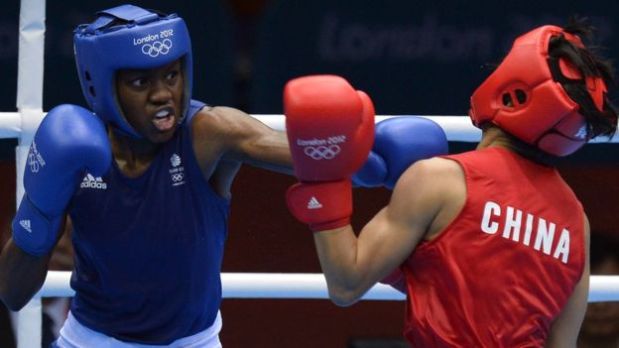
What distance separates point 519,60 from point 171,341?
84cm

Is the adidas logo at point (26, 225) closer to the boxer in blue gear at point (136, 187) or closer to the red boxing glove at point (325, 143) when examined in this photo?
the boxer in blue gear at point (136, 187)

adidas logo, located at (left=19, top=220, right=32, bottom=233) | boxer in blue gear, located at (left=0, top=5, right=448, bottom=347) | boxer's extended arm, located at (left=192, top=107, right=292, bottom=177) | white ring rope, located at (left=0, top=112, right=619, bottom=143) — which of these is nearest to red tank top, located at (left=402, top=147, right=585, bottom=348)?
boxer in blue gear, located at (left=0, top=5, right=448, bottom=347)

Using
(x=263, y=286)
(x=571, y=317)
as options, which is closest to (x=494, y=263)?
(x=571, y=317)

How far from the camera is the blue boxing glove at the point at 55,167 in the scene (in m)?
2.30

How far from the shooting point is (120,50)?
236cm

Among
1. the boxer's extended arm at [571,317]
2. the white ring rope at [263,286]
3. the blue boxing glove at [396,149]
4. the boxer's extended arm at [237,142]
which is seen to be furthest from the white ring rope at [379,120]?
the boxer's extended arm at [571,317]

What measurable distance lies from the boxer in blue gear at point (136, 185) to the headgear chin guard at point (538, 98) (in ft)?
0.83

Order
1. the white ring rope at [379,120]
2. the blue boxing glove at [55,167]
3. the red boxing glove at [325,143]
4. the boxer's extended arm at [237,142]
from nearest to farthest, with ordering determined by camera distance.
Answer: the red boxing glove at [325,143] → the blue boxing glove at [55,167] → the boxer's extended arm at [237,142] → the white ring rope at [379,120]

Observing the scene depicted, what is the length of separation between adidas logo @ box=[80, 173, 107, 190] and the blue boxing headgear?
96mm

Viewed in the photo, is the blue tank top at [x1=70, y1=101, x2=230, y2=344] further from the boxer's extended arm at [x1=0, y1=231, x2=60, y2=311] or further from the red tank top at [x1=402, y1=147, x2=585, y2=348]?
the red tank top at [x1=402, y1=147, x2=585, y2=348]

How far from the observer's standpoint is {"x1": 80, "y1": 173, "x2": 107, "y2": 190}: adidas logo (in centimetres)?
244

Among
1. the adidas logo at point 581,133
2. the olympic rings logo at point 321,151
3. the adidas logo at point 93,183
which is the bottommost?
the adidas logo at point 93,183

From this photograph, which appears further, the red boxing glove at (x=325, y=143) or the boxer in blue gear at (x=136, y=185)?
the boxer in blue gear at (x=136, y=185)

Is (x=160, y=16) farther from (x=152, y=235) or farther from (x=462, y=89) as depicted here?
(x=462, y=89)
